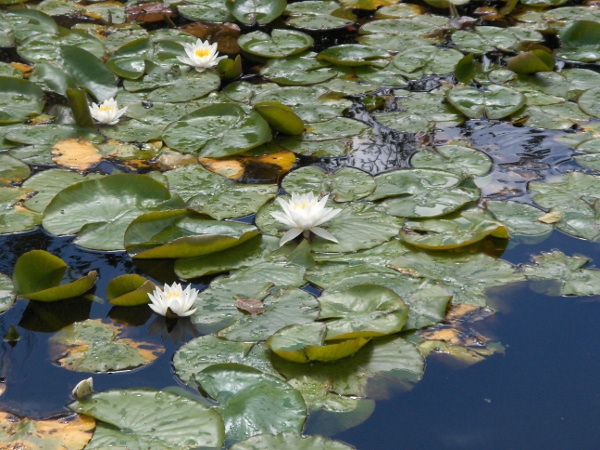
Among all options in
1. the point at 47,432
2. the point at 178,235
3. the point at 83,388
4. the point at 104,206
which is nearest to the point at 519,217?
the point at 178,235

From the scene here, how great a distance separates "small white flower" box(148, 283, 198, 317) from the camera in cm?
246

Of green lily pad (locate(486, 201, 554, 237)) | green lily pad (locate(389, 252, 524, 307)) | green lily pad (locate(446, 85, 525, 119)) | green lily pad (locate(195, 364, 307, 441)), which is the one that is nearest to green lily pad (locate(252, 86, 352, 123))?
green lily pad (locate(446, 85, 525, 119))

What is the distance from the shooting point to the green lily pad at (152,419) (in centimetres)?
196

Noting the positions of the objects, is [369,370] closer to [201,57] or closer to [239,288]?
[239,288]

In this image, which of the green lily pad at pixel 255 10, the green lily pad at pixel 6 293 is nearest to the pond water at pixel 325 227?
the green lily pad at pixel 6 293

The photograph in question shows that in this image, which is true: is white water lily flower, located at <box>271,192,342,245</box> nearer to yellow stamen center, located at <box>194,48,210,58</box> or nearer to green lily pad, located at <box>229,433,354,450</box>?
green lily pad, located at <box>229,433,354,450</box>

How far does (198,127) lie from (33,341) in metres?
1.61

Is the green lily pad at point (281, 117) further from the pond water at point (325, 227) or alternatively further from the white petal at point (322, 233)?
the white petal at point (322, 233)

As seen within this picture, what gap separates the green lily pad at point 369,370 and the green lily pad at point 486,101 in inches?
76.0

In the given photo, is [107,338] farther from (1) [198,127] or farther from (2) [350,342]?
(1) [198,127]

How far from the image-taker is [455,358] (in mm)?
2309

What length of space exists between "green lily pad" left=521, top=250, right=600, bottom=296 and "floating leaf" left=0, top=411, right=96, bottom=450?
5.41 ft

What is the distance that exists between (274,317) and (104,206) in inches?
40.0

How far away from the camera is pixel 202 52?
4375mm
